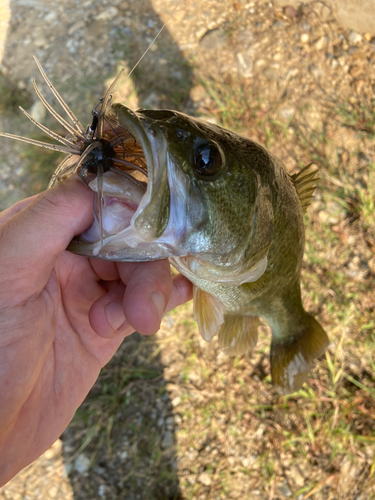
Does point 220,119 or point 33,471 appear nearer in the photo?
point 33,471

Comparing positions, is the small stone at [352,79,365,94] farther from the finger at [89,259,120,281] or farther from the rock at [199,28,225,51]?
the finger at [89,259,120,281]

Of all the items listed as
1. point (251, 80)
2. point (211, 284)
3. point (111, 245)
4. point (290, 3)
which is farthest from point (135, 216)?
point (290, 3)

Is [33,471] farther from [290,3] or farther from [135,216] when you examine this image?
[290,3]

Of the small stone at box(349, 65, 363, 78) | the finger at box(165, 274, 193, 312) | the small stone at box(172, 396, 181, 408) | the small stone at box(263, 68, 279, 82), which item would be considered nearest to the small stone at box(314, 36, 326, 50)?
the small stone at box(349, 65, 363, 78)

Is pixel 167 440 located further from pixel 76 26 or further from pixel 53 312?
pixel 76 26

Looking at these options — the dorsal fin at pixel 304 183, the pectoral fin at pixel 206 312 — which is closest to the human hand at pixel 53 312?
the pectoral fin at pixel 206 312

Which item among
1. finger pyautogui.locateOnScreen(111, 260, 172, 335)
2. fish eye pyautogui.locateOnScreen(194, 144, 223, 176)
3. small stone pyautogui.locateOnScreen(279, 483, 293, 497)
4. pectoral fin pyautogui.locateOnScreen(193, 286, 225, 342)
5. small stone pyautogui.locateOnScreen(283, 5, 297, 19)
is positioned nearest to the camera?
fish eye pyautogui.locateOnScreen(194, 144, 223, 176)

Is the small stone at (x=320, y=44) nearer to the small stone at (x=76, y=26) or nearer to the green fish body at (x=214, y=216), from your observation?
the green fish body at (x=214, y=216)

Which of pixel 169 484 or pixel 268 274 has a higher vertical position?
pixel 268 274
